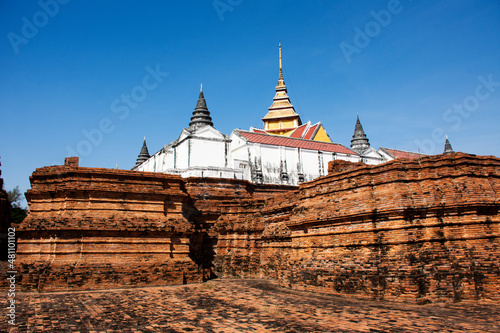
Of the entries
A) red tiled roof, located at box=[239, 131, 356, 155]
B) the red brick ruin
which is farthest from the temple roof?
the red brick ruin

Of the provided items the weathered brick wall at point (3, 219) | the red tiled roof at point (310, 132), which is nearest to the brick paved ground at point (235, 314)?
the weathered brick wall at point (3, 219)

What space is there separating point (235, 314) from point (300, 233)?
5063 mm

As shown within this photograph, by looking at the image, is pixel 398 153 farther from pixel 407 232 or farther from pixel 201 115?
pixel 407 232

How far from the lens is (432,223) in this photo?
10773mm

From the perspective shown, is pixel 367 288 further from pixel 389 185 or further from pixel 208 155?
pixel 208 155

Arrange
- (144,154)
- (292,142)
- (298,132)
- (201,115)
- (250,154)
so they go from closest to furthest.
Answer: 1. (250,154)
2. (292,142)
3. (201,115)
4. (298,132)
5. (144,154)

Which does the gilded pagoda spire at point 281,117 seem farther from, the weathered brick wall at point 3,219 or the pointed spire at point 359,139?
the weathered brick wall at point 3,219

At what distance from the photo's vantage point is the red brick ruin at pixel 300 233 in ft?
34.2

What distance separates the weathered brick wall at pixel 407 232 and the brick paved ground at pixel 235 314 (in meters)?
0.56

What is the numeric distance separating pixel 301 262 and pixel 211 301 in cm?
357

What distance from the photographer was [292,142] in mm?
40938

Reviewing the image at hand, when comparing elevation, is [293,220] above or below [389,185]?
below

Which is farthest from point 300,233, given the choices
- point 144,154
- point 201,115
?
point 144,154

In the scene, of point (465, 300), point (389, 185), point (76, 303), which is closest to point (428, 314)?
point (465, 300)
